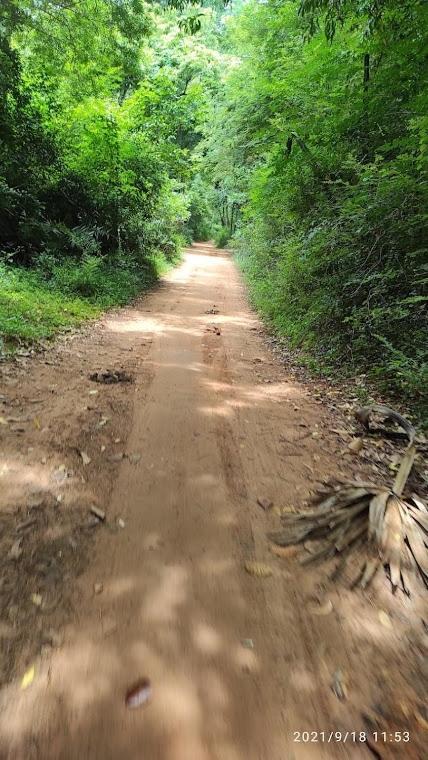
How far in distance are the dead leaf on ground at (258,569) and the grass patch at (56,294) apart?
4.72 meters

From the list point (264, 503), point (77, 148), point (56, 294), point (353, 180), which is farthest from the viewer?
point (77, 148)

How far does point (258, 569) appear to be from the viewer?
8.27ft

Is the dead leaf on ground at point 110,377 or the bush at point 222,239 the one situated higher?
the dead leaf on ground at point 110,377

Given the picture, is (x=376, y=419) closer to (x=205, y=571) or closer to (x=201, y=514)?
(x=201, y=514)

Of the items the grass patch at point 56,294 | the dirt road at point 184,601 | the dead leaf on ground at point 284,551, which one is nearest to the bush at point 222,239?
the grass patch at point 56,294

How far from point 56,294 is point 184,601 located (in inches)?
306

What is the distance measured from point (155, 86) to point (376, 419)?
12.7 metres

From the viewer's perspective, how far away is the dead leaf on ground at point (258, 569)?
248cm

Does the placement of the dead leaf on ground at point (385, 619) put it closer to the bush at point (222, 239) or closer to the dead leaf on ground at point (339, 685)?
the dead leaf on ground at point (339, 685)

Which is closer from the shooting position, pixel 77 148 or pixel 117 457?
pixel 117 457

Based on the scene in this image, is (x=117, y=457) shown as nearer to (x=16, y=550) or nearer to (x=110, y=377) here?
(x=16, y=550)

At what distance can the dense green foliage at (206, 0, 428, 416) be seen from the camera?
5.59 metres

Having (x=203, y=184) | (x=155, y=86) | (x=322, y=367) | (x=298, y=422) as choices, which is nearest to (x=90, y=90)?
(x=155, y=86)

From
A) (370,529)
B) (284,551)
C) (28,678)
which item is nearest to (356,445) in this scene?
(370,529)
